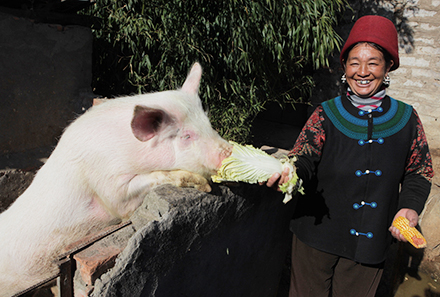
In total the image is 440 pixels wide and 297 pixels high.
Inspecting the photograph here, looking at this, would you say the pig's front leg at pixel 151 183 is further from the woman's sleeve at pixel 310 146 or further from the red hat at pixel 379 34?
the red hat at pixel 379 34

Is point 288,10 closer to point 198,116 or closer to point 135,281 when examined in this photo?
point 198,116

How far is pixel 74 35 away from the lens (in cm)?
389

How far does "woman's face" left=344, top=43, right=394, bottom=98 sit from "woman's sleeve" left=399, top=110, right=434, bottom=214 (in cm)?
37

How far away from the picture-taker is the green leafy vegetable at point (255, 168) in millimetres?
1648

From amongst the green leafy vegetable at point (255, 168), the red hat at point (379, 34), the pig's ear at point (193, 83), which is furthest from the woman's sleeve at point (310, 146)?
the pig's ear at point (193, 83)

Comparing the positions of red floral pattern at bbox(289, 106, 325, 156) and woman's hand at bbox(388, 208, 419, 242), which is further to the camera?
red floral pattern at bbox(289, 106, 325, 156)

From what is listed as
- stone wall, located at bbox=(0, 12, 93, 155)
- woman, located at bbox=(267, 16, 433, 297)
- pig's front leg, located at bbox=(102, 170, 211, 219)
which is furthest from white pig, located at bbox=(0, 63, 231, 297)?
stone wall, located at bbox=(0, 12, 93, 155)

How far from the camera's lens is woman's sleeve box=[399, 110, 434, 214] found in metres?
1.88

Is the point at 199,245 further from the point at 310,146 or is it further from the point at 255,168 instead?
the point at 310,146

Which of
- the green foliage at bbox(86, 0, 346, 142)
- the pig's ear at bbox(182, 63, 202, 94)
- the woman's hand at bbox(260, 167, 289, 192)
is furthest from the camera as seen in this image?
the green foliage at bbox(86, 0, 346, 142)

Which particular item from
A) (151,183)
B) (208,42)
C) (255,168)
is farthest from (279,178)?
(208,42)

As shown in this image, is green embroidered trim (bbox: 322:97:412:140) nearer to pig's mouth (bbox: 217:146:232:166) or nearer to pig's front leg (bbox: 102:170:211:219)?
pig's mouth (bbox: 217:146:232:166)

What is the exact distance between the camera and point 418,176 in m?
1.94

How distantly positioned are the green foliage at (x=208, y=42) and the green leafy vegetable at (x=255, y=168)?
263 cm
